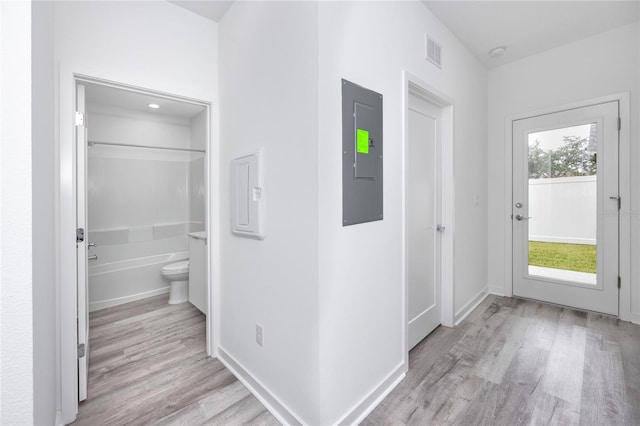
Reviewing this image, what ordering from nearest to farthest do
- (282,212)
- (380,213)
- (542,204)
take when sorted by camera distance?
(282,212) < (380,213) < (542,204)

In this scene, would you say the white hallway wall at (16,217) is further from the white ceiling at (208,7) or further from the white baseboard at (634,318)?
the white baseboard at (634,318)

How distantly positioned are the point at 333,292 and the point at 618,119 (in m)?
3.35

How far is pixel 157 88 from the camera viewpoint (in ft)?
6.25

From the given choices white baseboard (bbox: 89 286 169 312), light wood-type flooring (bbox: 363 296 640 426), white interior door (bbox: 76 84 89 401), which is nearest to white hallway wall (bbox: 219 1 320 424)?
light wood-type flooring (bbox: 363 296 640 426)

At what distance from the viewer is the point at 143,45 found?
73.6 inches

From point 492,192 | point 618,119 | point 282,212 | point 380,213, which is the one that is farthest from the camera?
point 492,192

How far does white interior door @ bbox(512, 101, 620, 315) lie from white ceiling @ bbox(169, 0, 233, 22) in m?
3.32

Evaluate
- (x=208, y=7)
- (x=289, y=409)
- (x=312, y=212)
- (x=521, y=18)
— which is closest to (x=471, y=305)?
(x=289, y=409)

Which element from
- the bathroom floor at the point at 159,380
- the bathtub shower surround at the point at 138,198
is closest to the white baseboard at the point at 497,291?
the bathroom floor at the point at 159,380

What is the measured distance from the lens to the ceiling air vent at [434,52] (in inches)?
87.0

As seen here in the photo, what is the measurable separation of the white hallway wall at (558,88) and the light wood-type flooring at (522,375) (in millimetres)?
819

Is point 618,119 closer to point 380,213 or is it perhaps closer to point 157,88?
point 380,213

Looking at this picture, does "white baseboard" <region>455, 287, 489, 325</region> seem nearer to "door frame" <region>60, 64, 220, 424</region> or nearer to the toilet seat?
"door frame" <region>60, 64, 220, 424</region>

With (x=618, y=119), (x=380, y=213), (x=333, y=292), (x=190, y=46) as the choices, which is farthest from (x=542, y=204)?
(x=190, y=46)
